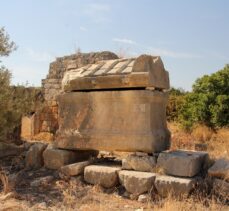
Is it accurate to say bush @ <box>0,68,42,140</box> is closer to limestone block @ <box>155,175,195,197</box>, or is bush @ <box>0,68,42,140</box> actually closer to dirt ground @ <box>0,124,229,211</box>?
dirt ground @ <box>0,124,229,211</box>

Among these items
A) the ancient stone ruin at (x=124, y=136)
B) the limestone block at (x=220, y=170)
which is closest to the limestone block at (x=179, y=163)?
the ancient stone ruin at (x=124, y=136)

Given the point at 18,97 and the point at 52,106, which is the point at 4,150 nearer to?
the point at 18,97

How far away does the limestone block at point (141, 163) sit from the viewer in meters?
4.43

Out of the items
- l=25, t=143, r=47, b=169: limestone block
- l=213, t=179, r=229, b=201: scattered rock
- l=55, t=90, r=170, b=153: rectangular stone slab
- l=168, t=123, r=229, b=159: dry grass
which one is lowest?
l=213, t=179, r=229, b=201: scattered rock

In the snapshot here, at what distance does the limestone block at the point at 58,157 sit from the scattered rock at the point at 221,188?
206 cm

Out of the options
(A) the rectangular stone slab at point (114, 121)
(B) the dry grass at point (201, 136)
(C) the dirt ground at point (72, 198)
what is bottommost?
(C) the dirt ground at point (72, 198)

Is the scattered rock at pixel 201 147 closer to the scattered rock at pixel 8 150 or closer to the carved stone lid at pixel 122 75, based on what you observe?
the carved stone lid at pixel 122 75

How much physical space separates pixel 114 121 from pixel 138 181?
0.95 metres

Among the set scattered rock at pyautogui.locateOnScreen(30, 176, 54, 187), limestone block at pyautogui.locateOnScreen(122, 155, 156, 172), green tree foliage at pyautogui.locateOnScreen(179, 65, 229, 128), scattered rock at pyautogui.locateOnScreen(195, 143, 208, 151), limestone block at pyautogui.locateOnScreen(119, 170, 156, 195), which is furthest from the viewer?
green tree foliage at pyautogui.locateOnScreen(179, 65, 229, 128)

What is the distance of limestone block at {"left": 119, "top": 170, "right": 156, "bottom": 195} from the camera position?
418cm

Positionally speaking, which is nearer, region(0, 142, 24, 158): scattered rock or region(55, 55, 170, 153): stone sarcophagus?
region(55, 55, 170, 153): stone sarcophagus

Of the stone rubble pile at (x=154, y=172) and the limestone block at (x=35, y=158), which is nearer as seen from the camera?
the stone rubble pile at (x=154, y=172)

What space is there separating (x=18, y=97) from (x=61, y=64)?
5818mm

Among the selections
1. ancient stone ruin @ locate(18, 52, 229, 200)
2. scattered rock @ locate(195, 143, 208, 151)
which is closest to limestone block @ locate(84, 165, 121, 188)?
ancient stone ruin @ locate(18, 52, 229, 200)
